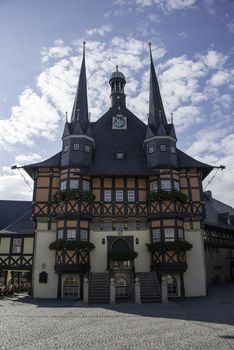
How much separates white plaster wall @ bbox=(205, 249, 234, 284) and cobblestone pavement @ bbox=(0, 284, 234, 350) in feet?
69.2

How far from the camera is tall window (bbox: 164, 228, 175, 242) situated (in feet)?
88.0

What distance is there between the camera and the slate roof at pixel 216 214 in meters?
40.9

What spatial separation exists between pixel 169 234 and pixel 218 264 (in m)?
17.0

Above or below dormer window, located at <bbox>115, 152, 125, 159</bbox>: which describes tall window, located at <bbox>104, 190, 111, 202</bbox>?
below

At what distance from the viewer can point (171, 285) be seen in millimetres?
26781

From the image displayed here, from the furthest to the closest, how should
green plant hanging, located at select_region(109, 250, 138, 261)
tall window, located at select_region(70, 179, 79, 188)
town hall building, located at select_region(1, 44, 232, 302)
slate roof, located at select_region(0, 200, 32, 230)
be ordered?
slate roof, located at select_region(0, 200, 32, 230), tall window, located at select_region(70, 179, 79, 188), green plant hanging, located at select_region(109, 250, 138, 261), town hall building, located at select_region(1, 44, 232, 302)

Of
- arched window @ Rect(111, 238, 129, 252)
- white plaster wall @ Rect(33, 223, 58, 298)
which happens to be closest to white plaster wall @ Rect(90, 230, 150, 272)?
arched window @ Rect(111, 238, 129, 252)

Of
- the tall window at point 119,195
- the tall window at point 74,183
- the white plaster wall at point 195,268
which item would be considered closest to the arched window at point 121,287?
the white plaster wall at point 195,268

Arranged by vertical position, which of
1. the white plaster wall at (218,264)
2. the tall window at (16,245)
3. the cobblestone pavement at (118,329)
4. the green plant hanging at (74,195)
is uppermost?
the green plant hanging at (74,195)

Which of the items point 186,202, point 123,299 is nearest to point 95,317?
point 123,299

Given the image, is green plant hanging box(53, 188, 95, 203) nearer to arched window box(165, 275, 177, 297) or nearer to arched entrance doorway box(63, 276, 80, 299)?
arched entrance doorway box(63, 276, 80, 299)

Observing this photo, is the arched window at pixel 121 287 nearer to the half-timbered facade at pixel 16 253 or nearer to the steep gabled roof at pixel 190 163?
the half-timbered facade at pixel 16 253

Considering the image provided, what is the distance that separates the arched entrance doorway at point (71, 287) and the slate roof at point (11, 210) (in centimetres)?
1663

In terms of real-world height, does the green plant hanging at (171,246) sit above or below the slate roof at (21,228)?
below
